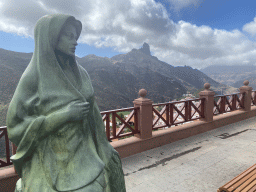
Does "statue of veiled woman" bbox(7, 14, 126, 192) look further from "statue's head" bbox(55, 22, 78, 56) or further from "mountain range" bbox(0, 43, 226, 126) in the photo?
"mountain range" bbox(0, 43, 226, 126)

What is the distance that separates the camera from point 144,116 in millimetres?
5445

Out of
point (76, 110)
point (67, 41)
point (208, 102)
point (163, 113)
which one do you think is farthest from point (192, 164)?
point (67, 41)

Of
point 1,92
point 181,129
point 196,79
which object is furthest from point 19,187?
point 196,79

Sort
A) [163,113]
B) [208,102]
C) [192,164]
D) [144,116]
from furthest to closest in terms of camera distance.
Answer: [208,102] < [163,113] < [144,116] < [192,164]

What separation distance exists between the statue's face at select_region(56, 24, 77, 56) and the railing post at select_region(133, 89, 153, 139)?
399 cm

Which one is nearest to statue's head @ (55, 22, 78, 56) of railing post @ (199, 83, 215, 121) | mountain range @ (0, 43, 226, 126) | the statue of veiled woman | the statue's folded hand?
the statue of veiled woman

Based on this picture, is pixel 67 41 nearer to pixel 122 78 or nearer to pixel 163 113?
pixel 163 113

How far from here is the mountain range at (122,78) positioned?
57.4 metres

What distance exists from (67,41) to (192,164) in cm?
432

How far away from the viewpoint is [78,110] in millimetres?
1371

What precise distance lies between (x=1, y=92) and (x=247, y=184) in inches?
2267

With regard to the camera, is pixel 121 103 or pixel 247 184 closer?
pixel 247 184

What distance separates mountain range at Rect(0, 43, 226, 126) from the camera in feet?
188

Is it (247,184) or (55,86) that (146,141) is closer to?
(247,184)
